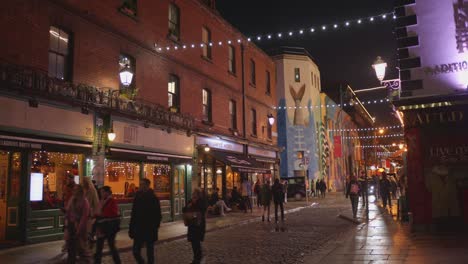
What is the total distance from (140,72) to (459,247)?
13.0 m

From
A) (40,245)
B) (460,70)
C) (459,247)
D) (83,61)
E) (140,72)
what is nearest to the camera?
(459,247)

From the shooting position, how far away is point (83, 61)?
15.7m

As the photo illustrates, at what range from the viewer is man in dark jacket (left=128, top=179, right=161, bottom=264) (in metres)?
8.73

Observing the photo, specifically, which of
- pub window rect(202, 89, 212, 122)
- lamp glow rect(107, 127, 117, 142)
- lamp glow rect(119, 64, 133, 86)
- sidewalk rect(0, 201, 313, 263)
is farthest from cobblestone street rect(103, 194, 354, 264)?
pub window rect(202, 89, 212, 122)

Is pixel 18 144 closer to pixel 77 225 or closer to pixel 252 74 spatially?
pixel 77 225

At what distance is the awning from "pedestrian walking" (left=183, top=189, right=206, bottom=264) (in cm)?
1334

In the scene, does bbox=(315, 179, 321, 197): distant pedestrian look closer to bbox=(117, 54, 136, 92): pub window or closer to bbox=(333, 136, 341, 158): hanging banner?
bbox=(333, 136, 341, 158): hanging banner

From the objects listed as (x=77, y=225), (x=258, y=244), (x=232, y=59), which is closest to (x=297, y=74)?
(x=232, y=59)

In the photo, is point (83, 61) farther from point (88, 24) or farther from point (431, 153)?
point (431, 153)

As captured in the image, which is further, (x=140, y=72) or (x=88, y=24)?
(x=140, y=72)

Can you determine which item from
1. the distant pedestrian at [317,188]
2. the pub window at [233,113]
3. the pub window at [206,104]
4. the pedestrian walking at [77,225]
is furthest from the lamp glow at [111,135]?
the distant pedestrian at [317,188]

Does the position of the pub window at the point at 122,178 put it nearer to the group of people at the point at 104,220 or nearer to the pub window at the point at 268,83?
the group of people at the point at 104,220

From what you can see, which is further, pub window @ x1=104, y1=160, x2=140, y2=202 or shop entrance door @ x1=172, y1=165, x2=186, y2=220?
shop entrance door @ x1=172, y1=165, x2=186, y2=220

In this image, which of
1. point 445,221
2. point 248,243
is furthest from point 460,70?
point 248,243
